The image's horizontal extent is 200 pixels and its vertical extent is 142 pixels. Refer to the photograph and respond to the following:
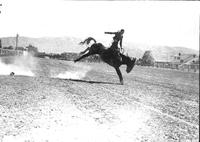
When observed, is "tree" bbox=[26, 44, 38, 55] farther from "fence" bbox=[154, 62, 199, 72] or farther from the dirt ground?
"fence" bbox=[154, 62, 199, 72]

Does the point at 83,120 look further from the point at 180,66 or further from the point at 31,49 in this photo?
the point at 180,66

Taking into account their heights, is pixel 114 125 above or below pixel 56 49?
below

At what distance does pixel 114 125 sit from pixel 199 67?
82.7 metres

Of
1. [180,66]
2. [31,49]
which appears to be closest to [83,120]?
[31,49]

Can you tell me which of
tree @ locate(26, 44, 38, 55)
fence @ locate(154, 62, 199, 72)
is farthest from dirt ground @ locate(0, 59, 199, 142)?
fence @ locate(154, 62, 199, 72)

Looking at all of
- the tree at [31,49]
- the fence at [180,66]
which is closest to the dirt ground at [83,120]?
the tree at [31,49]

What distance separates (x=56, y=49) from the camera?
569 centimetres

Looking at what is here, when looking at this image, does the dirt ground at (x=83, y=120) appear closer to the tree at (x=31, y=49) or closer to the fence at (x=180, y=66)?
the tree at (x=31, y=49)

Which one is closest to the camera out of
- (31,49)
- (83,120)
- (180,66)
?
(31,49)

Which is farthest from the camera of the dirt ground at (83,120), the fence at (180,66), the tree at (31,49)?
the fence at (180,66)

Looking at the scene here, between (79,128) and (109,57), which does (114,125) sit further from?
(109,57)

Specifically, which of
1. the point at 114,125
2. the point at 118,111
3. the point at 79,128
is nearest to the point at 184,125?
the point at 118,111

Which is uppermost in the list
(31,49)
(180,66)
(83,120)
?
(180,66)

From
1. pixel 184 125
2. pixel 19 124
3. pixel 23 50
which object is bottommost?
pixel 184 125
